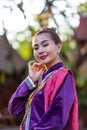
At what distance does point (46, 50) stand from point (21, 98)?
340 mm

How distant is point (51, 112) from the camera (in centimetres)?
257

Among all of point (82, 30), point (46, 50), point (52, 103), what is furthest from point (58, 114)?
point (82, 30)

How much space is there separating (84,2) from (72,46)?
18.0ft

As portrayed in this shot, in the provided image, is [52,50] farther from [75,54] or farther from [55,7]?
[75,54]

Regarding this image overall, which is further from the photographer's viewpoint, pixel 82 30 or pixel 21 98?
pixel 82 30

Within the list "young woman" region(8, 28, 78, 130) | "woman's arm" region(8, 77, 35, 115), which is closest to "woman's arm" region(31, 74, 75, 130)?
"young woman" region(8, 28, 78, 130)

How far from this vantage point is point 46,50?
2.79 m

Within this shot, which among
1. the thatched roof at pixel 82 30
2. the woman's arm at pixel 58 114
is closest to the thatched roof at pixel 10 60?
the thatched roof at pixel 82 30

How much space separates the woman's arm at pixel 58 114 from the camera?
8.34 ft

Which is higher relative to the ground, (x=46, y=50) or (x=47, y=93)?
(x=46, y=50)

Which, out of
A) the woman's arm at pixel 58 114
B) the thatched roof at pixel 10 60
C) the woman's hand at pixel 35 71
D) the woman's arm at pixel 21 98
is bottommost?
the thatched roof at pixel 10 60

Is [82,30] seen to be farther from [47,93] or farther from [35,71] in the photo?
[47,93]

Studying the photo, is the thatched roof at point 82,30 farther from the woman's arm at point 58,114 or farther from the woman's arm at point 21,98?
the woman's arm at point 58,114

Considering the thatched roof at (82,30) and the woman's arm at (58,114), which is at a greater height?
the woman's arm at (58,114)
